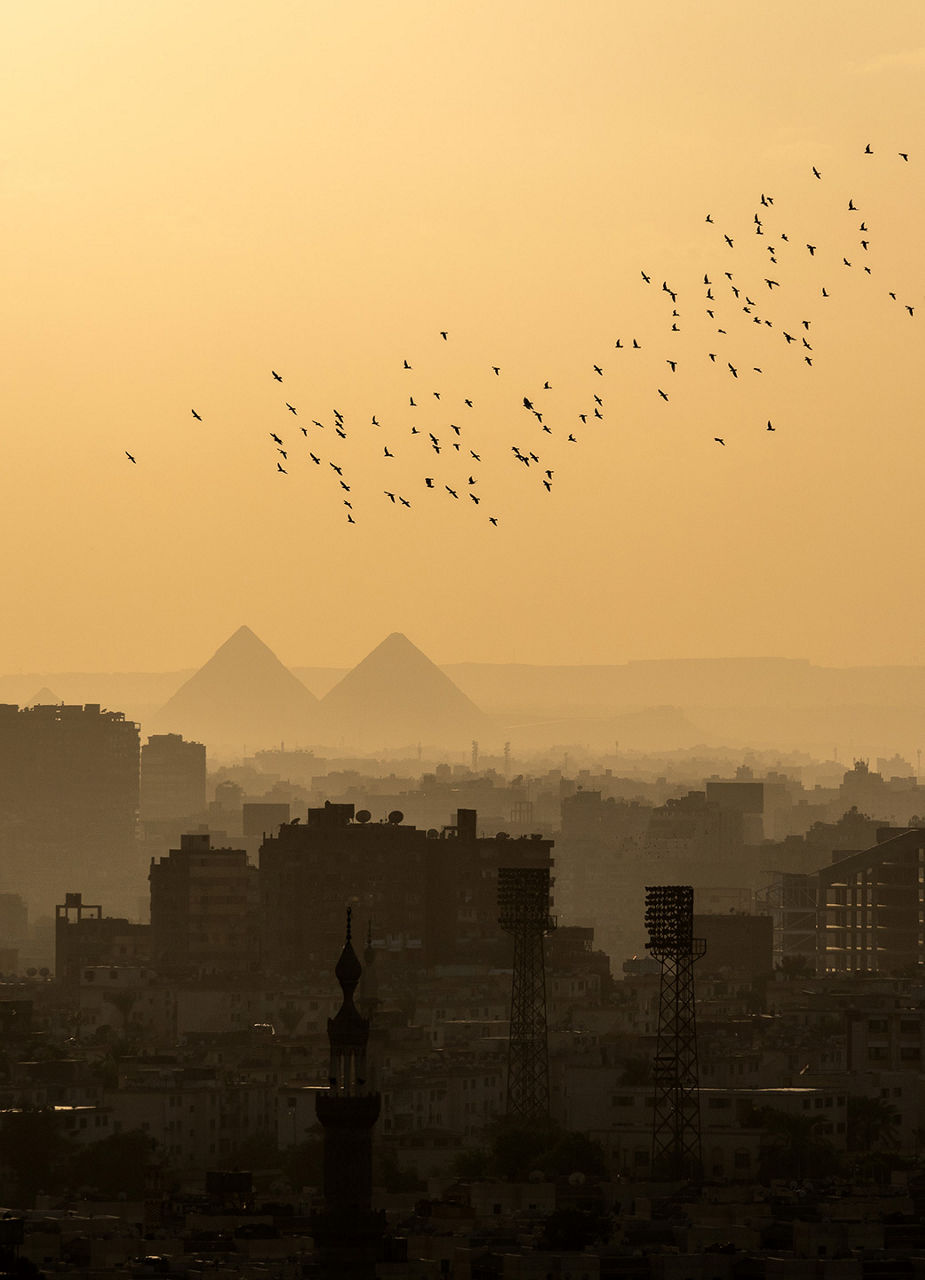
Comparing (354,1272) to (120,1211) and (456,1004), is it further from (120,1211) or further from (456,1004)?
(456,1004)

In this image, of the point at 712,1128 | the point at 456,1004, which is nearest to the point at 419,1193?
the point at 712,1128

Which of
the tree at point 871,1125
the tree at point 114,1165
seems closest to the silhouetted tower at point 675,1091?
the tree at point 871,1125

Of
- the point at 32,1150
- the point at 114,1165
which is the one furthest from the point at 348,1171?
the point at 32,1150

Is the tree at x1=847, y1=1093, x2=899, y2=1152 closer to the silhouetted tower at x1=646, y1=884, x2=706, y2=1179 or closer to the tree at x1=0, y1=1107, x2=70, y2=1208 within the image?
the silhouetted tower at x1=646, y1=884, x2=706, y2=1179

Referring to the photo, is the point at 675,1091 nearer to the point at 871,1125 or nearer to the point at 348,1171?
the point at 871,1125

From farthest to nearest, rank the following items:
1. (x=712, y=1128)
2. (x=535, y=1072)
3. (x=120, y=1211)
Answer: (x=535, y=1072) → (x=712, y=1128) → (x=120, y=1211)

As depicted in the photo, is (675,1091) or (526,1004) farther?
(526,1004)
